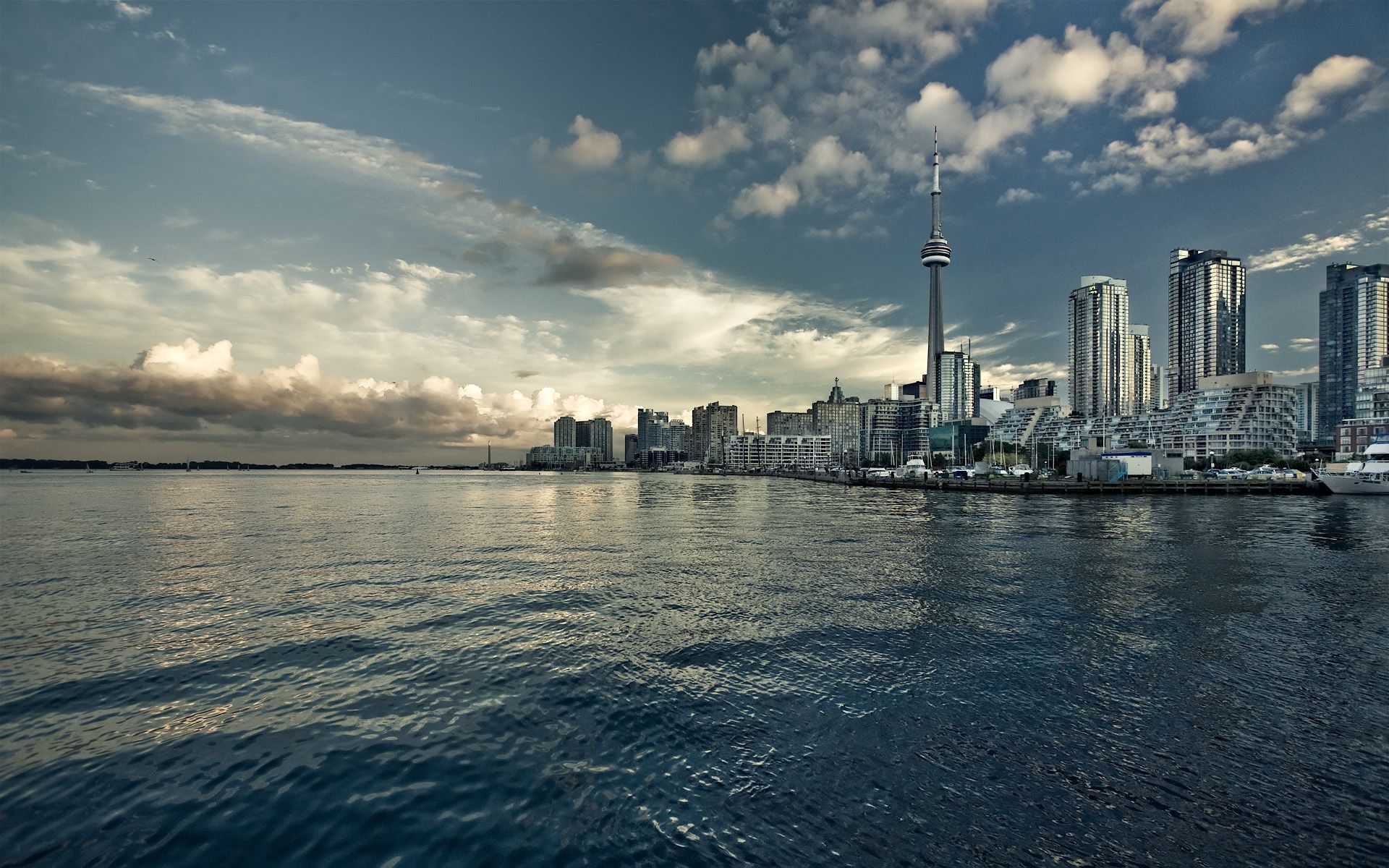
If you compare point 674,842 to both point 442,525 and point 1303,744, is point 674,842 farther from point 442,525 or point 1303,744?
point 442,525

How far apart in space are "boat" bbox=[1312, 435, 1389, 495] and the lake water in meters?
90.9

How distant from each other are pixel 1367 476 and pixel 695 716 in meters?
134

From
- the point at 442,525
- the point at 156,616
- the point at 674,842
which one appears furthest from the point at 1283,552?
the point at 442,525

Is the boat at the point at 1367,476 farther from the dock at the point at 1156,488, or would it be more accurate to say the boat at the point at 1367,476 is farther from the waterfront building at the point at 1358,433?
the waterfront building at the point at 1358,433

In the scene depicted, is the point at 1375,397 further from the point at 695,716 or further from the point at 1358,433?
the point at 695,716

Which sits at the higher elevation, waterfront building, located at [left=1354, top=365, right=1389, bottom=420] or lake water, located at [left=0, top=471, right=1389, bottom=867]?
waterfront building, located at [left=1354, top=365, right=1389, bottom=420]

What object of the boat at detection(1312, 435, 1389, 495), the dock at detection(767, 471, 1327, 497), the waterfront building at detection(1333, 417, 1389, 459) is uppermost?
the waterfront building at detection(1333, 417, 1389, 459)

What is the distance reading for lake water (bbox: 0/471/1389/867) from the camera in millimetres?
10188

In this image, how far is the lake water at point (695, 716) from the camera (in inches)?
401

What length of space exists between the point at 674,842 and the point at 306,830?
625 centimetres

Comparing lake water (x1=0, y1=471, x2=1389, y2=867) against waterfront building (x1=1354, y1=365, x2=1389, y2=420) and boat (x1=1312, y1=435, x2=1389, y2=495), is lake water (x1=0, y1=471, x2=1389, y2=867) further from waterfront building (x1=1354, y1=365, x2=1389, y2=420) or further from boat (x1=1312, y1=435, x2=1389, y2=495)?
waterfront building (x1=1354, y1=365, x2=1389, y2=420)

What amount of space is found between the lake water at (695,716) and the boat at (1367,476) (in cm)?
9091

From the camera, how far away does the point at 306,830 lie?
10.4 m

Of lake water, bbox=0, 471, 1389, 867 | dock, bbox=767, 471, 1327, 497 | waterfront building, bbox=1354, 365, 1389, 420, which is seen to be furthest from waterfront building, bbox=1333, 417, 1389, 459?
lake water, bbox=0, 471, 1389, 867
